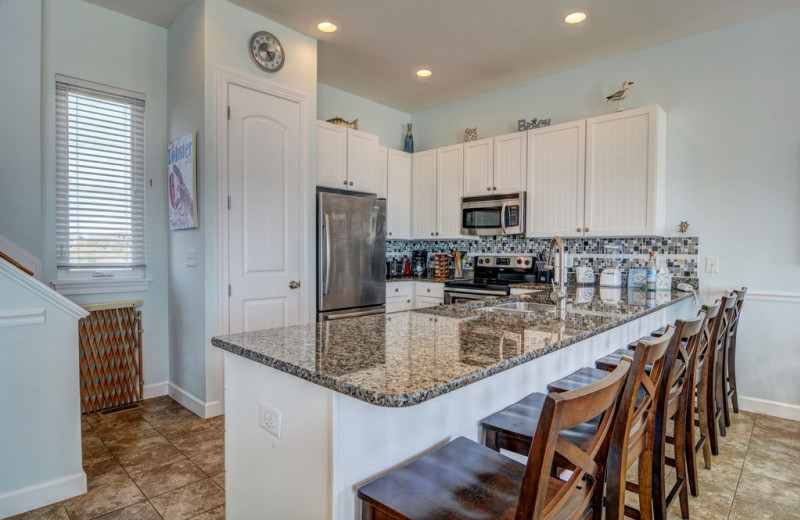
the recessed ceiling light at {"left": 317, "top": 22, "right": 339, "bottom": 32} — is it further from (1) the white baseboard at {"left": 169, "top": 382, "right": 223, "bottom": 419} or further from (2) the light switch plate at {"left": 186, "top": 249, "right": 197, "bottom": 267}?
(1) the white baseboard at {"left": 169, "top": 382, "right": 223, "bottom": 419}

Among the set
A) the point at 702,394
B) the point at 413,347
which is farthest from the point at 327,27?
the point at 702,394

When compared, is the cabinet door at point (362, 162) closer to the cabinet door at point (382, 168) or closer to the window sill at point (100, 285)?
the cabinet door at point (382, 168)

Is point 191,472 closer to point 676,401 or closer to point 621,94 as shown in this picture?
point 676,401

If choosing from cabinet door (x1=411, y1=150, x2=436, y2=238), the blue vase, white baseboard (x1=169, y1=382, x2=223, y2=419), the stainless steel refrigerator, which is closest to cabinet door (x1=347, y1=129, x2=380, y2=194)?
the stainless steel refrigerator

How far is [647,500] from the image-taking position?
1.61 m

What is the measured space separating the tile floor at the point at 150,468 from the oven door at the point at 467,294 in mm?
2235

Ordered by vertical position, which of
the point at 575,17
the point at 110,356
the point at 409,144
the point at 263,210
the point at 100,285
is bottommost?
the point at 110,356

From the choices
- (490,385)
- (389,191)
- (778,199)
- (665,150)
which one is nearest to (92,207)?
(389,191)

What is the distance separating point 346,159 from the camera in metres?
4.11

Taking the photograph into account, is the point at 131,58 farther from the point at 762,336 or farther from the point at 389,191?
the point at 762,336

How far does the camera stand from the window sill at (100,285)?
2981mm

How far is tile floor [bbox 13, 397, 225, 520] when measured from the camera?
1916 mm

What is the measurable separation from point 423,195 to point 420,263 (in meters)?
0.84

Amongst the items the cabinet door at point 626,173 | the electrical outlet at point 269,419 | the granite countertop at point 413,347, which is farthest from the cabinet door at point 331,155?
the electrical outlet at point 269,419
